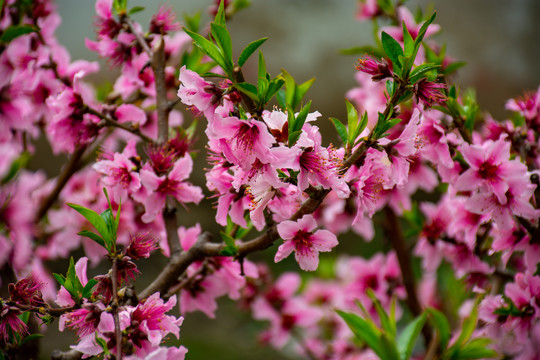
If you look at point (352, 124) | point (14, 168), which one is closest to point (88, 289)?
point (352, 124)

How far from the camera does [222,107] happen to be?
0.66m

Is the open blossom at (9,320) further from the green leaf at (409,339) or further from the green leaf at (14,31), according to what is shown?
the green leaf at (409,339)

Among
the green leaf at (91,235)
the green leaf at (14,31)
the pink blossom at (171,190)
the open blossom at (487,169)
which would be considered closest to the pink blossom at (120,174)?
the pink blossom at (171,190)

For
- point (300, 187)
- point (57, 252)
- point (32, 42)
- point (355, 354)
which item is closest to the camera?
point (300, 187)

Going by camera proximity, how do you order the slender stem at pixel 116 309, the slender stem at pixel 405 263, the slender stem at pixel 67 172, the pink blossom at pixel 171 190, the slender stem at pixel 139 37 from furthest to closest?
1. the slender stem at pixel 405 263
2. the slender stem at pixel 67 172
3. the slender stem at pixel 139 37
4. the pink blossom at pixel 171 190
5. the slender stem at pixel 116 309

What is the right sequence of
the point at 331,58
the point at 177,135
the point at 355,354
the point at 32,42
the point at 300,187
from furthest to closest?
the point at 331,58 → the point at 355,354 → the point at 32,42 → the point at 177,135 → the point at 300,187

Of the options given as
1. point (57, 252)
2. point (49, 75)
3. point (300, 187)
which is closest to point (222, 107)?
point (300, 187)

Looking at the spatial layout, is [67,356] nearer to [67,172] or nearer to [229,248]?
[229,248]

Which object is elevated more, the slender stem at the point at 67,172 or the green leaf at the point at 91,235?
the green leaf at the point at 91,235

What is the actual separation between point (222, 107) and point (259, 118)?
56mm

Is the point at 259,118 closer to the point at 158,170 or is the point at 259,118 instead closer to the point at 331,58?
the point at 158,170

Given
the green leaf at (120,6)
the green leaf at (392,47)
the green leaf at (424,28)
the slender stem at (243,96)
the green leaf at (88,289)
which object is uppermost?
the green leaf at (424,28)

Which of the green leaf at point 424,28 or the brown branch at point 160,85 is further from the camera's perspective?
the brown branch at point 160,85

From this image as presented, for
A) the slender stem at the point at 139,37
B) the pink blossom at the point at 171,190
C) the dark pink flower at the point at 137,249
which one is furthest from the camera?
the slender stem at the point at 139,37
